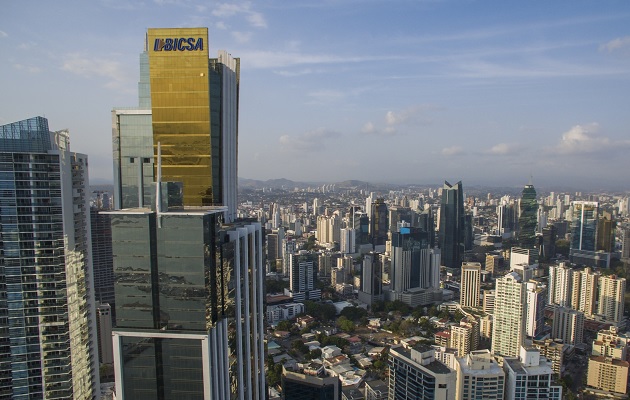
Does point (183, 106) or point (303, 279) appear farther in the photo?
point (303, 279)

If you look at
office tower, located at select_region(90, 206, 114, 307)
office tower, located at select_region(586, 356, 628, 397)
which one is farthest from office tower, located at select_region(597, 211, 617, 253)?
office tower, located at select_region(90, 206, 114, 307)

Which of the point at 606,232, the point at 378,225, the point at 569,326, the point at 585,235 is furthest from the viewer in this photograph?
the point at 378,225

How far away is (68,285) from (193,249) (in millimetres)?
2484

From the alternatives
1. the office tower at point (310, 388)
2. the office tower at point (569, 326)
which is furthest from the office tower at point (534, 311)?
the office tower at point (310, 388)

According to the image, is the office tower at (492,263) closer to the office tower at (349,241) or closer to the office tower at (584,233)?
the office tower at (584,233)

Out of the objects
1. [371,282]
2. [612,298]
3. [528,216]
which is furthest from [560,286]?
[528,216]

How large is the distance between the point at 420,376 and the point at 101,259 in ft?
29.4

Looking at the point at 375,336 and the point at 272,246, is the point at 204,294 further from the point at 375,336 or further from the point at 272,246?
the point at 272,246

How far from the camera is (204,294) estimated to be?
3.85 metres

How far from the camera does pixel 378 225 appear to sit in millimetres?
25766

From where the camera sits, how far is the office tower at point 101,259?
37.0 ft

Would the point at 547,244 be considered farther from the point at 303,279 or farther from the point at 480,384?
the point at 480,384

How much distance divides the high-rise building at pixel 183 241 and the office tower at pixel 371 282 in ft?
37.9

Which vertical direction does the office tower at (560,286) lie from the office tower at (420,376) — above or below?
below
